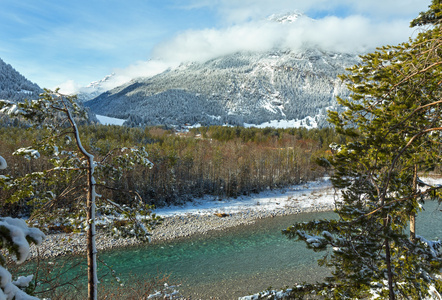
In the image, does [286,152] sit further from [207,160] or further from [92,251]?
[92,251]

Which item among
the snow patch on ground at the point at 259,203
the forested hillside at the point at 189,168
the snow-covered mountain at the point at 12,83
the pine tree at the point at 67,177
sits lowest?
the snow patch on ground at the point at 259,203

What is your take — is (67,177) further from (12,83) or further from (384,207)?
(12,83)

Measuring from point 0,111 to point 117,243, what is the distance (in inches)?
758

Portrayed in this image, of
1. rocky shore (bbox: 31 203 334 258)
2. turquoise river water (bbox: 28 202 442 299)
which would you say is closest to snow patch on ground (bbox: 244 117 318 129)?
rocky shore (bbox: 31 203 334 258)

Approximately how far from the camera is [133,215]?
187 inches

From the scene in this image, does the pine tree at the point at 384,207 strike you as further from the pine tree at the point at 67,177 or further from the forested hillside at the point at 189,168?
the forested hillside at the point at 189,168

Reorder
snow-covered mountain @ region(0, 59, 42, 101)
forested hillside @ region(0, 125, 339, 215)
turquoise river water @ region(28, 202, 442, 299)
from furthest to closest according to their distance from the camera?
1. snow-covered mountain @ region(0, 59, 42, 101)
2. forested hillside @ region(0, 125, 339, 215)
3. turquoise river water @ region(28, 202, 442, 299)

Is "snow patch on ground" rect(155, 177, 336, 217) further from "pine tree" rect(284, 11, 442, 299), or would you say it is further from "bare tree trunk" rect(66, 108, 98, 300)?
"bare tree trunk" rect(66, 108, 98, 300)

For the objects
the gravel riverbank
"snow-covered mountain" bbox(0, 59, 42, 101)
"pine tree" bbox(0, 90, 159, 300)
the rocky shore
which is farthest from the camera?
"snow-covered mountain" bbox(0, 59, 42, 101)

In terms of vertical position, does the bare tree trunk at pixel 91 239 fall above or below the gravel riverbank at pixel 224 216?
above

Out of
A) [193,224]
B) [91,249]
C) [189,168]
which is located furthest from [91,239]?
[189,168]

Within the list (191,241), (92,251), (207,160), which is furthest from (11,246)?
(207,160)

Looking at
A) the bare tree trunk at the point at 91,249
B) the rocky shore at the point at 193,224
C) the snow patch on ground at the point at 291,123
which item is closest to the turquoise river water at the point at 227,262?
the rocky shore at the point at 193,224

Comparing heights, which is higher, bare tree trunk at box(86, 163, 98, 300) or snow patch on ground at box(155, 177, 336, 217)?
bare tree trunk at box(86, 163, 98, 300)
